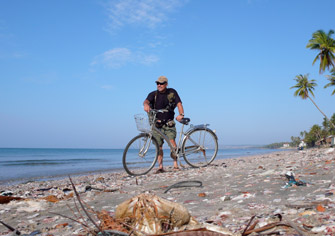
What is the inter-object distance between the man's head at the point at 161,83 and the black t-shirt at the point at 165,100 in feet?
0.48

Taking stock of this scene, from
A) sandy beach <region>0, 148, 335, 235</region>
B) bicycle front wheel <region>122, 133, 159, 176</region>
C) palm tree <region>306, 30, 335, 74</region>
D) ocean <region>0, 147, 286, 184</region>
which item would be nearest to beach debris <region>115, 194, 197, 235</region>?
sandy beach <region>0, 148, 335, 235</region>

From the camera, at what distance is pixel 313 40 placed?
1502 inches

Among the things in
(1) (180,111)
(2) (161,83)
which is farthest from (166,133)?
(2) (161,83)

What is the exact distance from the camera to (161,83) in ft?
24.8

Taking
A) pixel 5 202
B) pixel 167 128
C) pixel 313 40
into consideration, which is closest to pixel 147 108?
pixel 167 128

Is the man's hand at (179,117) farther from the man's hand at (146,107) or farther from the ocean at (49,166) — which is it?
the ocean at (49,166)

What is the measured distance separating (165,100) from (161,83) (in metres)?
0.50

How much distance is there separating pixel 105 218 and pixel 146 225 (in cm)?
28

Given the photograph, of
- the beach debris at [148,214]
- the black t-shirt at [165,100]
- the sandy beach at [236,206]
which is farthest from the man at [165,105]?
the beach debris at [148,214]

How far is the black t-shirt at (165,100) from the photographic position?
7734mm

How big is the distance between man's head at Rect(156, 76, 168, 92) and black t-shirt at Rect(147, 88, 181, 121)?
0.48 feet

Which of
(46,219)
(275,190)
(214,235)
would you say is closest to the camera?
(214,235)

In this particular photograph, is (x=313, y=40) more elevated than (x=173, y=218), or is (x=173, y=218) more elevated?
(x=313, y=40)

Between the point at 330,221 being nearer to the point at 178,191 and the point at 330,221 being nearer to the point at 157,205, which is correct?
the point at 157,205
